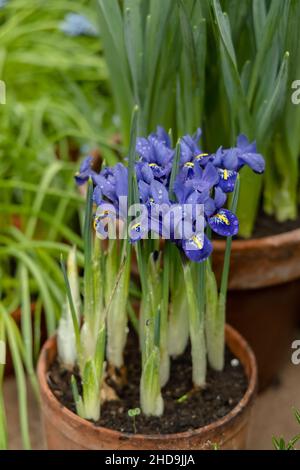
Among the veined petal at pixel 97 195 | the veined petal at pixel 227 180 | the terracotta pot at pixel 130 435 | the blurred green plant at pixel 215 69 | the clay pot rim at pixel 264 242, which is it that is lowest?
the terracotta pot at pixel 130 435

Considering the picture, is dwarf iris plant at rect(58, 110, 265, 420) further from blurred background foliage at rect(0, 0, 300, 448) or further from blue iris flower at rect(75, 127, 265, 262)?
blurred background foliage at rect(0, 0, 300, 448)

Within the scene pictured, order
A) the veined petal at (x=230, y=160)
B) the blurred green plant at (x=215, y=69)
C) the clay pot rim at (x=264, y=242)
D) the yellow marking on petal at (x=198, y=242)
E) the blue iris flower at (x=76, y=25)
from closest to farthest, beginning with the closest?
the yellow marking on petal at (x=198, y=242)
the veined petal at (x=230, y=160)
the blurred green plant at (x=215, y=69)
the clay pot rim at (x=264, y=242)
the blue iris flower at (x=76, y=25)

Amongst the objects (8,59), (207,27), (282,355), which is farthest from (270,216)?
(8,59)

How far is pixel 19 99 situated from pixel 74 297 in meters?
0.89

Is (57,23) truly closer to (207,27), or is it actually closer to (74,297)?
(207,27)

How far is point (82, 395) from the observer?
1020mm

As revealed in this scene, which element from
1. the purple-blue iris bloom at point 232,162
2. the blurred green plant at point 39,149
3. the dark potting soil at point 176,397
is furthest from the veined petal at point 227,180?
the blurred green plant at point 39,149

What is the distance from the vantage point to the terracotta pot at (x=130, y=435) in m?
0.92

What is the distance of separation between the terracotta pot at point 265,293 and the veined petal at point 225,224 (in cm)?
28

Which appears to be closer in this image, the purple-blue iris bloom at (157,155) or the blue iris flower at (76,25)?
the purple-blue iris bloom at (157,155)

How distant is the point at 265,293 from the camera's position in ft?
4.06

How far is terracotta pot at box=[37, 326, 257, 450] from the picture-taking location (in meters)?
0.92

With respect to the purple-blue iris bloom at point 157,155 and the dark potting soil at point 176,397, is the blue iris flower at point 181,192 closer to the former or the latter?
the purple-blue iris bloom at point 157,155

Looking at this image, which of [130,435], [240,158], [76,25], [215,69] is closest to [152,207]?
[240,158]
